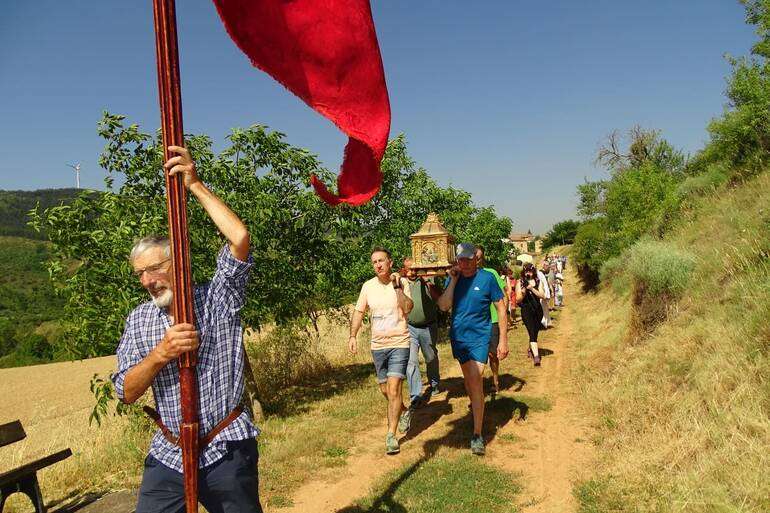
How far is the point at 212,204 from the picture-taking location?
2.20 metres

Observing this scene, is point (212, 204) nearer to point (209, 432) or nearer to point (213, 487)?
point (209, 432)

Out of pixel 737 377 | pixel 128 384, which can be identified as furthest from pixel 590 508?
pixel 128 384

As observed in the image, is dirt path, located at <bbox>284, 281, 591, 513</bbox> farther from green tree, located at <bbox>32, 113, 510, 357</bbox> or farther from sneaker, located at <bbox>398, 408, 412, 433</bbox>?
green tree, located at <bbox>32, 113, 510, 357</bbox>

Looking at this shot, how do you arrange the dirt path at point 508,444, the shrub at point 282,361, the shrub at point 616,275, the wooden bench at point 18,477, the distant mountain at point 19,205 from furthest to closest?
the distant mountain at point 19,205 → the shrub at point 616,275 → the shrub at point 282,361 → the dirt path at point 508,444 → the wooden bench at point 18,477

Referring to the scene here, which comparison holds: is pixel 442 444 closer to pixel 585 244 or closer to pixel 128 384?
pixel 128 384

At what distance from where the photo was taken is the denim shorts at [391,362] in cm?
621

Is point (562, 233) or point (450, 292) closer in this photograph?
point (450, 292)

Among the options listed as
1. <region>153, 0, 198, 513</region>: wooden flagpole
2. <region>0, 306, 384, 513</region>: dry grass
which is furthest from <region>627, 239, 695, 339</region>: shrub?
<region>153, 0, 198, 513</region>: wooden flagpole

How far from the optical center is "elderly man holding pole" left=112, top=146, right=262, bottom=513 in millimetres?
2330

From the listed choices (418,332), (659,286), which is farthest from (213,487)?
(659,286)

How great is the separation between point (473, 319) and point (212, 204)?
4.32 meters

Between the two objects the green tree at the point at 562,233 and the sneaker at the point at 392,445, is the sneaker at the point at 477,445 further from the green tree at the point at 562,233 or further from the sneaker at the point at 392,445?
the green tree at the point at 562,233

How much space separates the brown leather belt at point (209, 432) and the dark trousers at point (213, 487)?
0.34 ft

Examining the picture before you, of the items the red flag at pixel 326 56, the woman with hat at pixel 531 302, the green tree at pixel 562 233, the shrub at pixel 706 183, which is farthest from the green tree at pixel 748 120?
the green tree at pixel 562 233
